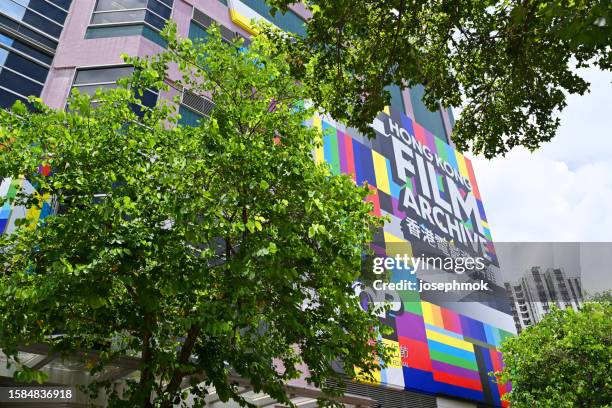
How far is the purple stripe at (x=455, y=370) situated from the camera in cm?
2012

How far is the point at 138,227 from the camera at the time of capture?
6.59 metres

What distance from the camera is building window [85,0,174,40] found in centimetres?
1775

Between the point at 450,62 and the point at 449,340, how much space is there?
1693cm

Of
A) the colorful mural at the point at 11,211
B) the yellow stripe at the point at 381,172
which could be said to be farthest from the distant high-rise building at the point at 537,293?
the colorful mural at the point at 11,211

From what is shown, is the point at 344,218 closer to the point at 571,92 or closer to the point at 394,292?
the point at 571,92

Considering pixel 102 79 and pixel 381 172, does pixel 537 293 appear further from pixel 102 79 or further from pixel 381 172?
pixel 102 79

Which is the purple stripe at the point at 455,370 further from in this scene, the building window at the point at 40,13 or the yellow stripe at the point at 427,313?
the building window at the point at 40,13

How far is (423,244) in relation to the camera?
23969mm

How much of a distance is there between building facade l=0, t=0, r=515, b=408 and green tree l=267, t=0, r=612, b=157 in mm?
6777

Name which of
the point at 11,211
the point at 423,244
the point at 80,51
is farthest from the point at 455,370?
the point at 80,51

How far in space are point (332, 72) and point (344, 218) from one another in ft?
8.32

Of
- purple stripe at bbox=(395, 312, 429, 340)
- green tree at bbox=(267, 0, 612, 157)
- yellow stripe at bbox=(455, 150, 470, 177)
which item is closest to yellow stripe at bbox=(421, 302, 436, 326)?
purple stripe at bbox=(395, 312, 429, 340)

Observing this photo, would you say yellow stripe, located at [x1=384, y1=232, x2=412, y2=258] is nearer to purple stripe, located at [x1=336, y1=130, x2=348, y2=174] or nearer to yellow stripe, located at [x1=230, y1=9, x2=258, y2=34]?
purple stripe, located at [x1=336, y1=130, x2=348, y2=174]

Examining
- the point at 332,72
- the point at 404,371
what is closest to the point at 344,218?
the point at 332,72
